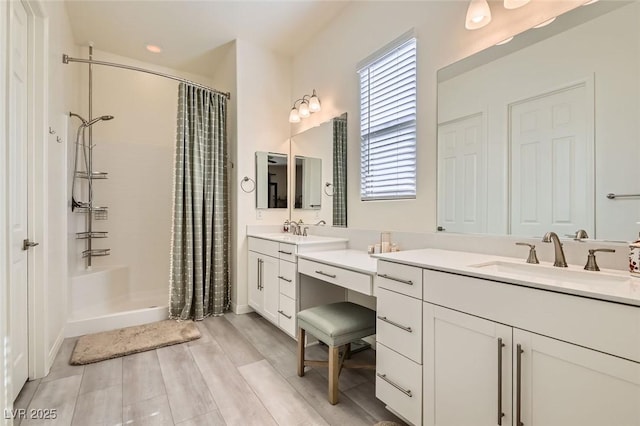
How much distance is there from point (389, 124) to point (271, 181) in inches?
62.0

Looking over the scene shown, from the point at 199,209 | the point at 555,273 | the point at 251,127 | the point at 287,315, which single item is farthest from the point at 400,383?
the point at 251,127

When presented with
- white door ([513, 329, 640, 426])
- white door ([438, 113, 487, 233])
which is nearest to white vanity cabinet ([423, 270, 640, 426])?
white door ([513, 329, 640, 426])

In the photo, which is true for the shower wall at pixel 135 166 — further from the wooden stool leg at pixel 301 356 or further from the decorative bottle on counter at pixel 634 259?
the decorative bottle on counter at pixel 634 259

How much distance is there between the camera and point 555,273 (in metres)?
1.24

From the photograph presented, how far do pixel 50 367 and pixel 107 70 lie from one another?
10.3 feet

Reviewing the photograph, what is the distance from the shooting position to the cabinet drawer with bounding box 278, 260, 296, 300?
2291 millimetres

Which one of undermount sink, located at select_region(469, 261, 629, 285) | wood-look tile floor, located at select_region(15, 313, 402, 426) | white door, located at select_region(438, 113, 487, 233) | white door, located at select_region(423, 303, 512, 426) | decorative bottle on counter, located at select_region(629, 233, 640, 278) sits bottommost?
wood-look tile floor, located at select_region(15, 313, 402, 426)

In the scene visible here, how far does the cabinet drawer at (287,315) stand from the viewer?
229cm

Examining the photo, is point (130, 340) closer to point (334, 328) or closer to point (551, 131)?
point (334, 328)

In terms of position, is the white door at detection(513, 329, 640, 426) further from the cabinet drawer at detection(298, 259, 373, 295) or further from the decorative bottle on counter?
the cabinet drawer at detection(298, 259, 373, 295)

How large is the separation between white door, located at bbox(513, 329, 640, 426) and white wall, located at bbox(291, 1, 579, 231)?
1051 millimetres

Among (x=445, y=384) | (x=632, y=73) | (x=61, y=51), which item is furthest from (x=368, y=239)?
(x=61, y=51)

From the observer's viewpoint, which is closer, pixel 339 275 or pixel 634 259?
pixel 634 259

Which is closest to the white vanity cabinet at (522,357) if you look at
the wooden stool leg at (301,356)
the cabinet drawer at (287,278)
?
the wooden stool leg at (301,356)
